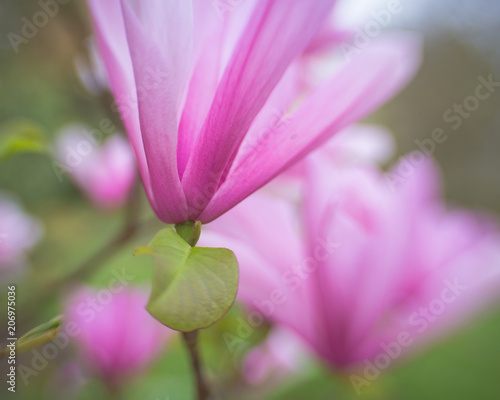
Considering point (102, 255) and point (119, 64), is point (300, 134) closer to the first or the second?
point (119, 64)

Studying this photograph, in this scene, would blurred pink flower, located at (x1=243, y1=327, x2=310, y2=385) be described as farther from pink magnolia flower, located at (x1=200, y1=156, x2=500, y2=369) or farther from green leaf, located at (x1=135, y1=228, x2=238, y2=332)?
green leaf, located at (x1=135, y1=228, x2=238, y2=332)

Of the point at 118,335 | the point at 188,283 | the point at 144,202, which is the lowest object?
the point at 144,202

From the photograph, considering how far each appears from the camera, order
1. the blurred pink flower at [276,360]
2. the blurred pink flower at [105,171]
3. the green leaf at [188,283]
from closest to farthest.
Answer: the green leaf at [188,283]
the blurred pink flower at [276,360]
the blurred pink flower at [105,171]

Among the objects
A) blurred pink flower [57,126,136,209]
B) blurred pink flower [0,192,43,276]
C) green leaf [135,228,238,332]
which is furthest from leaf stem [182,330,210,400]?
blurred pink flower [0,192,43,276]

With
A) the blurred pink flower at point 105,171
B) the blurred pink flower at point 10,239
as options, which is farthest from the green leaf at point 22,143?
the blurred pink flower at point 10,239

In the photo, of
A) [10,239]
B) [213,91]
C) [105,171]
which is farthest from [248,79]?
[10,239]

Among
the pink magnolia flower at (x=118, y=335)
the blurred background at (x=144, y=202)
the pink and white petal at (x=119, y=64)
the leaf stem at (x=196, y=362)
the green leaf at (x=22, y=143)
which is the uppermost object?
the pink and white petal at (x=119, y=64)

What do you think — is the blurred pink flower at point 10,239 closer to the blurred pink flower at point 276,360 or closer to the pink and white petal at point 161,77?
the blurred pink flower at point 276,360
